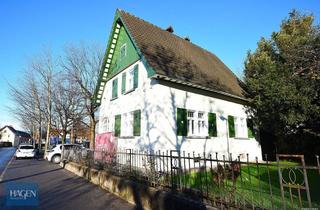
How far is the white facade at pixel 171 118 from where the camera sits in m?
13.5

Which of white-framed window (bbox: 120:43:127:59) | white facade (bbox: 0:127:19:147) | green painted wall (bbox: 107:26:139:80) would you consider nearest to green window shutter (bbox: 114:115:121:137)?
green painted wall (bbox: 107:26:139:80)

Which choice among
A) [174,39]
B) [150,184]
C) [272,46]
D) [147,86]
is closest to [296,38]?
[272,46]

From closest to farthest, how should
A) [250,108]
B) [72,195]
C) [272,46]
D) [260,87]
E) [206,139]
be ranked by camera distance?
1. [72,195]
2. [206,139]
3. [260,87]
4. [272,46]
5. [250,108]

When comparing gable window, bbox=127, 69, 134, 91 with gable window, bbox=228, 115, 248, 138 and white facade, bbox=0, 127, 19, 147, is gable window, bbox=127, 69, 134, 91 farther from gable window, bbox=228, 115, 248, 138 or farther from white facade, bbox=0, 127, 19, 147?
white facade, bbox=0, 127, 19, 147

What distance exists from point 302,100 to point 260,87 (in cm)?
303

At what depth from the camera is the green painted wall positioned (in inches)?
643

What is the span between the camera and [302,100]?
1451 centimetres

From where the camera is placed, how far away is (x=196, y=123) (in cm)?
1520

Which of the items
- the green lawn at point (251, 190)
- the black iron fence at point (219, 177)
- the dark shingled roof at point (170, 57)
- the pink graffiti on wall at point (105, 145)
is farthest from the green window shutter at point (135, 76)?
the green lawn at point (251, 190)

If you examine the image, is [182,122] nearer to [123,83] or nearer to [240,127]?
[123,83]

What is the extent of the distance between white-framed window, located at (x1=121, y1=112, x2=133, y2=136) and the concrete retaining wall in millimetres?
5470

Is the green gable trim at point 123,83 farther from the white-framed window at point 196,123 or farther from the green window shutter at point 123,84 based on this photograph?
the white-framed window at point 196,123

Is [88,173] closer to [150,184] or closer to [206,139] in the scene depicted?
[150,184]

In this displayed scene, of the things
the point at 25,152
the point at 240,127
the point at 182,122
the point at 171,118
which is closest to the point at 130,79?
the point at 171,118
